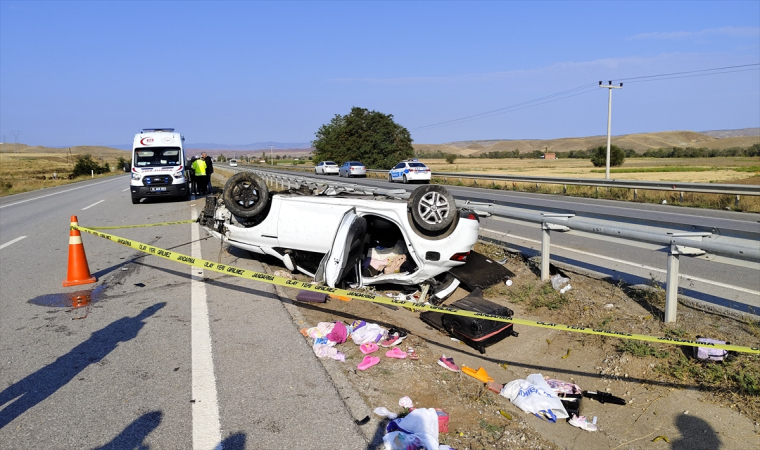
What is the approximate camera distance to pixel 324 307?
6.22 metres

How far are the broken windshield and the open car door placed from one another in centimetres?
1578

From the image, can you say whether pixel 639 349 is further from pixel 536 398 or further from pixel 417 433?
pixel 417 433

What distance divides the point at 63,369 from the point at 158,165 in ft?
55.0

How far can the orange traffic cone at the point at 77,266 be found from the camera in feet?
23.8

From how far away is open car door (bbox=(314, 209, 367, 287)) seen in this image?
5.98 meters

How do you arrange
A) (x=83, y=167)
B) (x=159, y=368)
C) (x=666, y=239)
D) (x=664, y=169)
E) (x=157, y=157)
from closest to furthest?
(x=159, y=368) → (x=666, y=239) → (x=157, y=157) → (x=664, y=169) → (x=83, y=167)

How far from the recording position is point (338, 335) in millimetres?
5062

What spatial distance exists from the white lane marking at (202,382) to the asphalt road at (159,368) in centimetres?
1

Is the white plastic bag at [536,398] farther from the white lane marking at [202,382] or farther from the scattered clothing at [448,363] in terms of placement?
the white lane marking at [202,382]

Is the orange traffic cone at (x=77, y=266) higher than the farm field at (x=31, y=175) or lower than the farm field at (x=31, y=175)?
higher

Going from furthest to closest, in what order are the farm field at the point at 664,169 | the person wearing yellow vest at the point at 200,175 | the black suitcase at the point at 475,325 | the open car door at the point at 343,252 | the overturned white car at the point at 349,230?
the farm field at the point at 664,169 < the person wearing yellow vest at the point at 200,175 < the overturned white car at the point at 349,230 < the open car door at the point at 343,252 < the black suitcase at the point at 475,325

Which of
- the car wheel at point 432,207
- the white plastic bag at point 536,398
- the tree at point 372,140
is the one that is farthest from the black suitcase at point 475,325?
the tree at point 372,140

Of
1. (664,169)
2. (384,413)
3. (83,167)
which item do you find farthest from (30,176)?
(384,413)

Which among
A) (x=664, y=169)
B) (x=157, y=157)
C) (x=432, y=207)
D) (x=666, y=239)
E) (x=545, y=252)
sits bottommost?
(x=664, y=169)
